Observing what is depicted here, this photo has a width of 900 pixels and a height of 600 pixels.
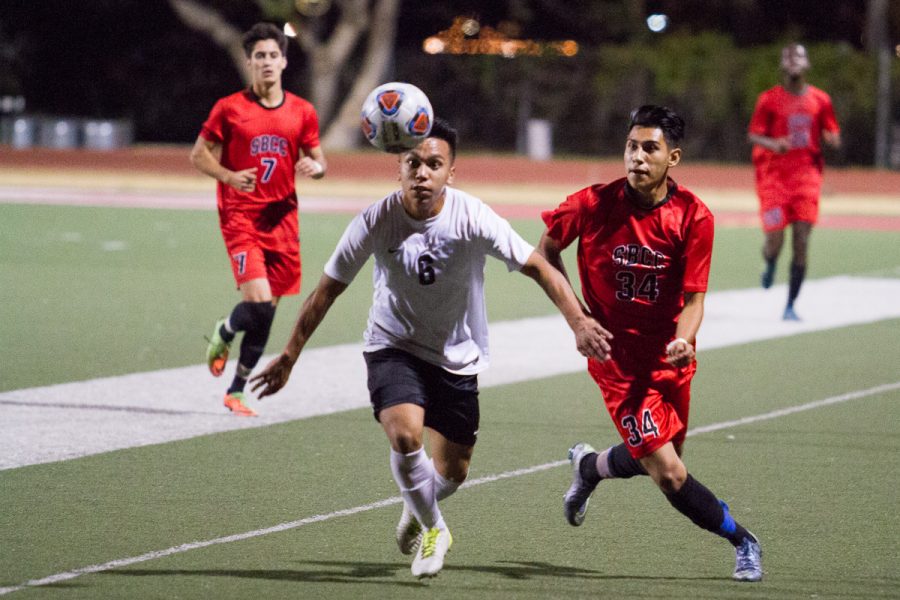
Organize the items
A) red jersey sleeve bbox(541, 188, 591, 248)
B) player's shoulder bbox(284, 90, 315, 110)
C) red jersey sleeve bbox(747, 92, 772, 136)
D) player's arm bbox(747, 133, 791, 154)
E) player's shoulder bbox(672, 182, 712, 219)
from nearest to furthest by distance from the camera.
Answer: player's shoulder bbox(672, 182, 712, 219)
red jersey sleeve bbox(541, 188, 591, 248)
player's shoulder bbox(284, 90, 315, 110)
player's arm bbox(747, 133, 791, 154)
red jersey sleeve bbox(747, 92, 772, 136)

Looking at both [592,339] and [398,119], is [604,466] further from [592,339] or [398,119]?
[398,119]

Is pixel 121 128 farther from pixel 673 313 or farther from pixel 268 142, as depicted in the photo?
pixel 673 313

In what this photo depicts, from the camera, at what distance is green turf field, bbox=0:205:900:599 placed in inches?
Result: 253

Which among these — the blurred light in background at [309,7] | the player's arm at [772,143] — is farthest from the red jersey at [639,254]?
the blurred light in background at [309,7]

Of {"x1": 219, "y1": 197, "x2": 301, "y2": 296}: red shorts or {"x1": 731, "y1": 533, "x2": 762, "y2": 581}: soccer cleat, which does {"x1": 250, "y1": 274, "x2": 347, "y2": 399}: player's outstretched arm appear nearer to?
{"x1": 731, "y1": 533, "x2": 762, "y2": 581}: soccer cleat

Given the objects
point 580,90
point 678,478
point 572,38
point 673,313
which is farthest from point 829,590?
point 572,38

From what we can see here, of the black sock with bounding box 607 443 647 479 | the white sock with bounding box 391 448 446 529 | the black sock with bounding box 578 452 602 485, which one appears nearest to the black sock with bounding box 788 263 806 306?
the black sock with bounding box 578 452 602 485

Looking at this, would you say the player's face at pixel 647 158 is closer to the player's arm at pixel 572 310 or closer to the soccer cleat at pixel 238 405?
the player's arm at pixel 572 310

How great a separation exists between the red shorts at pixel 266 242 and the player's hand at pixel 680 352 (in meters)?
4.26

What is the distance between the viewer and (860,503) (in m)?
7.86

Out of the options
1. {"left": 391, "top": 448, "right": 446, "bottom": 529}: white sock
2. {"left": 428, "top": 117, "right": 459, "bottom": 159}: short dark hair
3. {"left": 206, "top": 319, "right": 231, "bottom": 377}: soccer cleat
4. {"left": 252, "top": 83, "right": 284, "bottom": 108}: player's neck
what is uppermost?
{"left": 428, "top": 117, "right": 459, "bottom": 159}: short dark hair

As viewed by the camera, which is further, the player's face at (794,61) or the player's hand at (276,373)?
the player's face at (794,61)

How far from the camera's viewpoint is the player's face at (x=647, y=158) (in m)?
6.50

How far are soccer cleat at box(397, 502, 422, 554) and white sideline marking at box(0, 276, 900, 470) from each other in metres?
2.70
